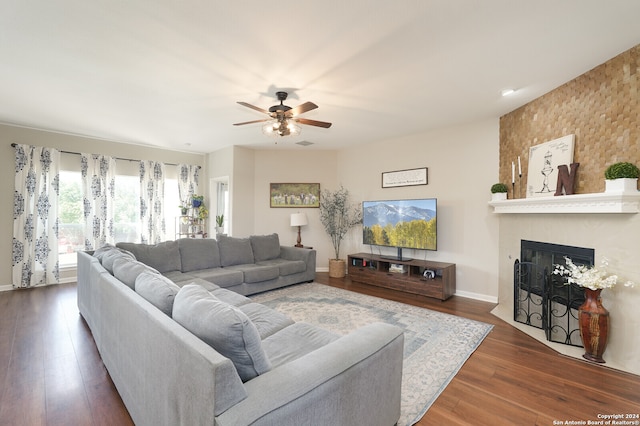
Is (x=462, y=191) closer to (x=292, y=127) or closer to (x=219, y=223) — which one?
(x=292, y=127)

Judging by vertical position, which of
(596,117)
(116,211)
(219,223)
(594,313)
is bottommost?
(594,313)

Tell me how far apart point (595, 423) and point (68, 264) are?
23.1ft

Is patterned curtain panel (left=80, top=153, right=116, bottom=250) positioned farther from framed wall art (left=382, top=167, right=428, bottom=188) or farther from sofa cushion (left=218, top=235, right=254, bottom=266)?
framed wall art (left=382, top=167, right=428, bottom=188)

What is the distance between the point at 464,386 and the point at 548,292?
5.43ft

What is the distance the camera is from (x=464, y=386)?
211 centimetres

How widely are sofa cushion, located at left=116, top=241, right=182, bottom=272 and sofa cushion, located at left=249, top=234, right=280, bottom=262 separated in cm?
123

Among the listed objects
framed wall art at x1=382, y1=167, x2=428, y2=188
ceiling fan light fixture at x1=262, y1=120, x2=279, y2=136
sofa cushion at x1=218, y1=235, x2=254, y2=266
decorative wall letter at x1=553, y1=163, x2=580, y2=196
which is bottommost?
sofa cushion at x1=218, y1=235, x2=254, y2=266

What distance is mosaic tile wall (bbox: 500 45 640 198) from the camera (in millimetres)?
2404


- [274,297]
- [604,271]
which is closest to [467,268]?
[604,271]

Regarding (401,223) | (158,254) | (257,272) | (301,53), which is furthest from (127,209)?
(401,223)

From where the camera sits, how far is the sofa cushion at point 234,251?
454cm

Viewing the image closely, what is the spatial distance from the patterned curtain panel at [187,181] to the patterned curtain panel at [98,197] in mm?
1210

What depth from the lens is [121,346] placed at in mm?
1789

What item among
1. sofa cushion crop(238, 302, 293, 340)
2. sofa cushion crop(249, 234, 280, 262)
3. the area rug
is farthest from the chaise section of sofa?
sofa cushion crop(238, 302, 293, 340)
